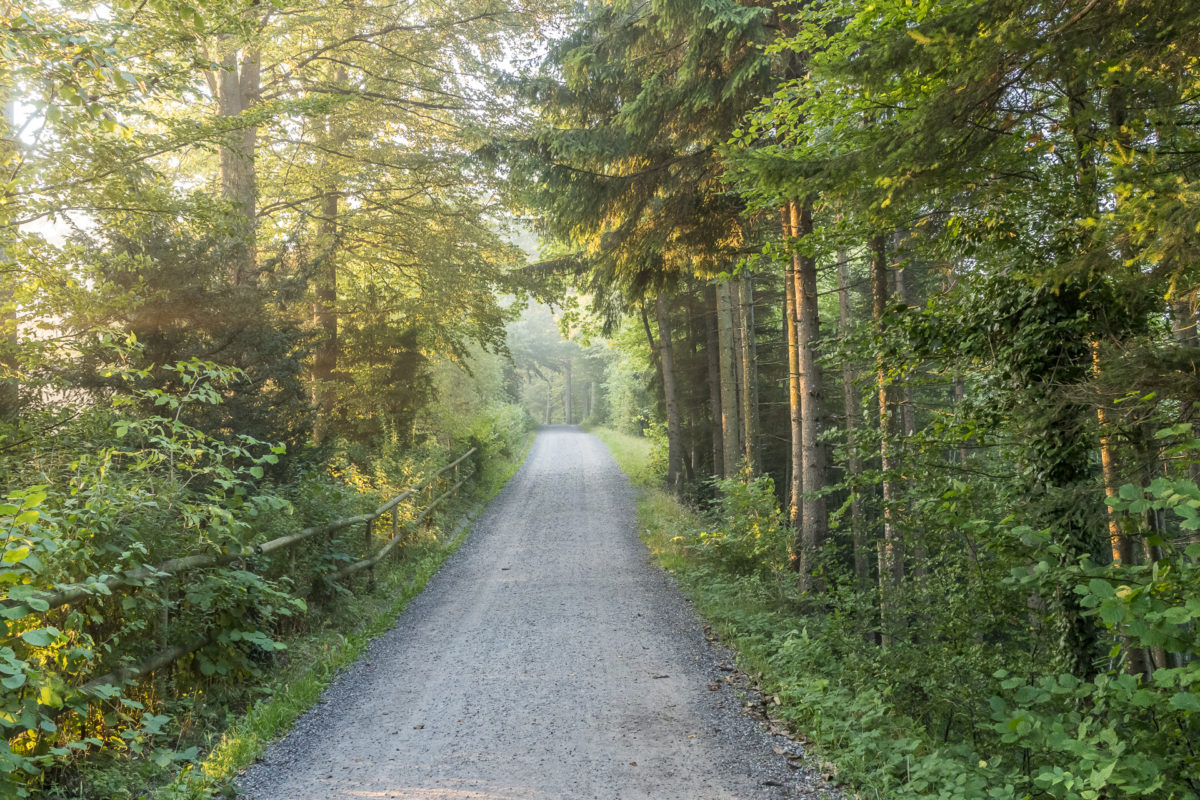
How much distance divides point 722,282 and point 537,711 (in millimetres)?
5379

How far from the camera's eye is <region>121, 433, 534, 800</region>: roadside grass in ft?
14.5

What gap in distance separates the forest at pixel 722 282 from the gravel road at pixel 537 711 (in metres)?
0.58

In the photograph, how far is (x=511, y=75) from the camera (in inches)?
420

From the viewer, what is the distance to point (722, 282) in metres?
8.57

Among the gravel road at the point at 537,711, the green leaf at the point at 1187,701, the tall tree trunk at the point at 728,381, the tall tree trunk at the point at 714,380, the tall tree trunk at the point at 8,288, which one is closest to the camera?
the green leaf at the point at 1187,701

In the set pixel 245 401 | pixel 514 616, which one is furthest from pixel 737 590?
pixel 245 401

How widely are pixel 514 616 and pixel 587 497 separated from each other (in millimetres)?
11157

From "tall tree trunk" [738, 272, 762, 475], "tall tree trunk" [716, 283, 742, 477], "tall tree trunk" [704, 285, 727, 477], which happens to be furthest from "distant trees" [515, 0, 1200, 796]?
"tall tree trunk" [704, 285, 727, 477]

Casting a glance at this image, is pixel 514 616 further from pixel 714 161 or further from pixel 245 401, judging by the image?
pixel 714 161

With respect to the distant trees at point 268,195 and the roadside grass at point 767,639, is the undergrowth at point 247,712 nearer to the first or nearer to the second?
the distant trees at point 268,195

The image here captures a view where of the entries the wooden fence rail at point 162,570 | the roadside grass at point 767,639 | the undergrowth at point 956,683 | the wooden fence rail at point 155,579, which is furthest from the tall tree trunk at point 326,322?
the undergrowth at point 956,683

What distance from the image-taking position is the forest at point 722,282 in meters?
3.70

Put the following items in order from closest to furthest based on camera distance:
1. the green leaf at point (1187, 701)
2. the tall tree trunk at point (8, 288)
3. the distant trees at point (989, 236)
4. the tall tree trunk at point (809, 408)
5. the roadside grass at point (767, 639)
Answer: the green leaf at point (1187, 701) < the distant trees at point (989, 236) < the roadside grass at point (767, 639) < the tall tree trunk at point (8, 288) < the tall tree trunk at point (809, 408)

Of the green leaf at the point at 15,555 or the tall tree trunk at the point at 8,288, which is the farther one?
the tall tree trunk at the point at 8,288
